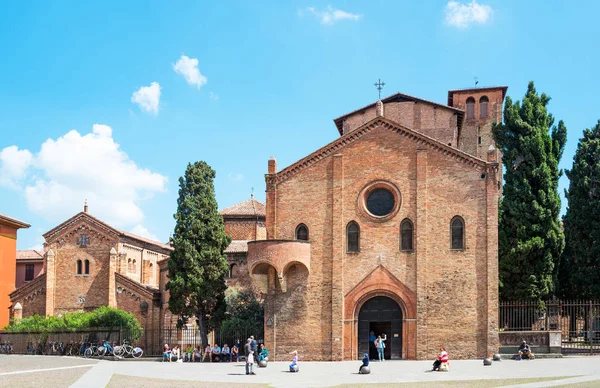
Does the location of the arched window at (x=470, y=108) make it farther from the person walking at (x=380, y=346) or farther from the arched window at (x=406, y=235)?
the person walking at (x=380, y=346)

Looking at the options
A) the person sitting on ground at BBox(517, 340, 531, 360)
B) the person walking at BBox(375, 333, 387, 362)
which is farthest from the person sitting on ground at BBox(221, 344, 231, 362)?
the person sitting on ground at BBox(517, 340, 531, 360)

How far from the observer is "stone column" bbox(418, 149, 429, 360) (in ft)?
96.1

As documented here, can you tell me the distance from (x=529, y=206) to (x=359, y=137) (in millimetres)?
8070

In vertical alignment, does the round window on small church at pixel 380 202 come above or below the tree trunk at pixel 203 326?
above

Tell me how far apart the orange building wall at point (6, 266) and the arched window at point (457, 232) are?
30721mm

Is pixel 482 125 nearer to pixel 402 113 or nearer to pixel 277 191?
pixel 402 113

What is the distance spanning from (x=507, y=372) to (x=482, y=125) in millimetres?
30949

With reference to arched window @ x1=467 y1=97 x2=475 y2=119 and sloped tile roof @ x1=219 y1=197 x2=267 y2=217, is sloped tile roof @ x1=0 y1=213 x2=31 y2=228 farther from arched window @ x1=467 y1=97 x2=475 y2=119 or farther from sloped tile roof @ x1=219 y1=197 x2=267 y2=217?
arched window @ x1=467 y1=97 x2=475 y2=119

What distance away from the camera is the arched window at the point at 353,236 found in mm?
30812

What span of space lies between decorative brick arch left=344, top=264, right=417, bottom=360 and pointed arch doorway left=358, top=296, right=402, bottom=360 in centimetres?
24

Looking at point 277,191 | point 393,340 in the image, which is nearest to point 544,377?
point 393,340

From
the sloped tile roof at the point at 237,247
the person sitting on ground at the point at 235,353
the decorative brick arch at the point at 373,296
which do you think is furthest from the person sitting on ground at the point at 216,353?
the sloped tile roof at the point at 237,247

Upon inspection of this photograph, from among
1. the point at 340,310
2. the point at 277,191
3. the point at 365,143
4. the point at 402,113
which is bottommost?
the point at 340,310

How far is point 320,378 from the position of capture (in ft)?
73.9
